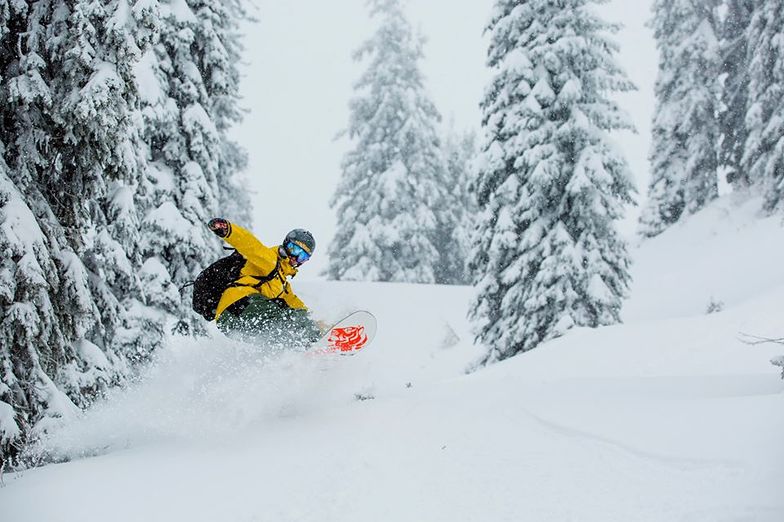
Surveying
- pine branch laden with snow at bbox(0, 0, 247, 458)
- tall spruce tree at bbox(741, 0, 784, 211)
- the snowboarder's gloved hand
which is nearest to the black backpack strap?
the snowboarder's gloved hand

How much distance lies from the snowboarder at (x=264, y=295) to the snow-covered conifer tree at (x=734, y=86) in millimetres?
22644

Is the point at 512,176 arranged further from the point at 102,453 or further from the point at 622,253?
the point at 102,453

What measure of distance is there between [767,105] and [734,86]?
14.5 ft

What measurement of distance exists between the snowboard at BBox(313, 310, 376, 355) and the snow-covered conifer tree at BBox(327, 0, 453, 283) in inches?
780

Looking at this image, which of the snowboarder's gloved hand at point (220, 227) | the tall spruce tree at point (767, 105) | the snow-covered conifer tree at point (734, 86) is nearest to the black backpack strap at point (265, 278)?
the snowboarder's gloved hand at point (220, 227)

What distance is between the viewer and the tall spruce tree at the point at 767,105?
19891 millimetres

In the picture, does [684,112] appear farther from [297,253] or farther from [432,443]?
[432,443]

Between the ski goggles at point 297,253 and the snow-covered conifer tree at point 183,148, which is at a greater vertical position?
the snow-covered conifer tree at point 183,148

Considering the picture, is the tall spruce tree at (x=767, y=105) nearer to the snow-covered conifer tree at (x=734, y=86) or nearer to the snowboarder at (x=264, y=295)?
the snow-covered conifer tree at (x=734, y=86)

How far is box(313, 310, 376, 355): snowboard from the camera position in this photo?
705cm

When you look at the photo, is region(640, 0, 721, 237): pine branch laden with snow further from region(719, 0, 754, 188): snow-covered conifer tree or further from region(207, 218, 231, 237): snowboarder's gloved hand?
region(207, 218, 231, 237): snowboarder's gloved hand

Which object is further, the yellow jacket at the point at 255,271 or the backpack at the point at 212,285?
the backpack at the point at 212,285

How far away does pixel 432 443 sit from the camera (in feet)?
17.8

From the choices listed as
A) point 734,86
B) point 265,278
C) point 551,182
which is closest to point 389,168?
point 551,182
